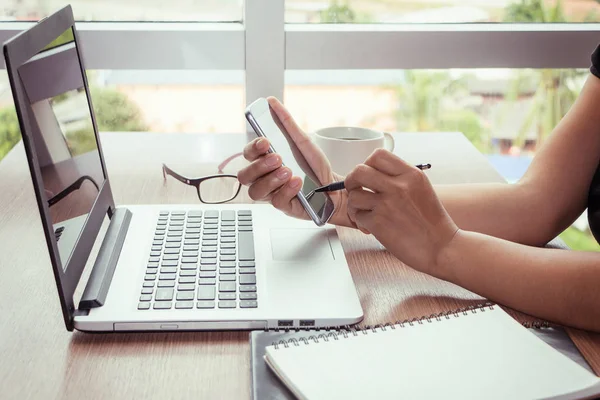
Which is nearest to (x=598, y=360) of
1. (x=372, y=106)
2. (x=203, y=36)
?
(x=203, y=36)

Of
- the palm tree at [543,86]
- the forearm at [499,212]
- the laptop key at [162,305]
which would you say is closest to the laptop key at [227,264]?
the laptop key at [162,305]

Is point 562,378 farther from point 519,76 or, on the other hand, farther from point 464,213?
point 519,76

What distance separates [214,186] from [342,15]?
66 centimetres

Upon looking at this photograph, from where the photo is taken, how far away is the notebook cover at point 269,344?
23.7 inches

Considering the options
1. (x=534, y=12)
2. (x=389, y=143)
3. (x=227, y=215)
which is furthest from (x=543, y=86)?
(x=227, y=215)

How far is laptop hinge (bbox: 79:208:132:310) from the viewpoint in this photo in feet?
2.36

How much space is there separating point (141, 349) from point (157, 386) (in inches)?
2.7

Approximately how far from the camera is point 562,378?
61cm

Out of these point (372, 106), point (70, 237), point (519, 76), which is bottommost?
point (372, 106)

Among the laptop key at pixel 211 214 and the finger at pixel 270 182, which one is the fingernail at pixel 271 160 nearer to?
the finger at pixel 270 182

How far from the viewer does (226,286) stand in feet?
2.51

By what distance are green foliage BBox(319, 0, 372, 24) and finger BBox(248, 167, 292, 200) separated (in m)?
0.77

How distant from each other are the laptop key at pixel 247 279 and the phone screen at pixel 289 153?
0.18 m

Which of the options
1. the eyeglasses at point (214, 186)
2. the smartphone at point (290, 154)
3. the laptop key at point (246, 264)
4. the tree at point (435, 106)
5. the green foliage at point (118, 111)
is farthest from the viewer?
the tree at point (435, 106)
